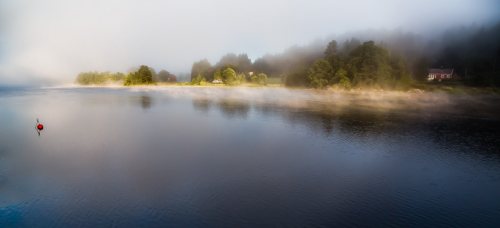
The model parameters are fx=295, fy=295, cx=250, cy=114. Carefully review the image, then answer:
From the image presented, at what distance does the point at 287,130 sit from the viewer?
58.2 meters

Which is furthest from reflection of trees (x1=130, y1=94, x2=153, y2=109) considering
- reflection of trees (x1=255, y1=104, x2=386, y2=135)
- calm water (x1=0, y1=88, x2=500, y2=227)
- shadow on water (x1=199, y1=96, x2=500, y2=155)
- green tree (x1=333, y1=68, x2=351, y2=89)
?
green tree (x1=333, y1=68, x2=351, y2=89)

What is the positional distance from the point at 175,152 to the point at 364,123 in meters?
42.4

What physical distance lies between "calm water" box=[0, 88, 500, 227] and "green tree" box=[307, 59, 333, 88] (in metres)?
112

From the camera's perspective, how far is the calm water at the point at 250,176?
23250 millimetres

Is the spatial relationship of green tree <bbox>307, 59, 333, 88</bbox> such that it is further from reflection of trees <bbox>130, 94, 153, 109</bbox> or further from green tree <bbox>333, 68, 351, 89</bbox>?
reflection of trees <bbox>130, 94, 153, 109</bbox>

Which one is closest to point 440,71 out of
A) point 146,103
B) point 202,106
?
point 202,106

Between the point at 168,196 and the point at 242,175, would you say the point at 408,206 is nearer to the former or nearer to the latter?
the point at 242,175

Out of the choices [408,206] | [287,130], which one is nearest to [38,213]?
[408,206]

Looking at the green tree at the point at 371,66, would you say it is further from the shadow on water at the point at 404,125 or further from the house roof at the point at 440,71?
the shadow on water at the point at 404,125

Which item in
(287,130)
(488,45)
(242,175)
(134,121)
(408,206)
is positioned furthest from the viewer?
(488,45)

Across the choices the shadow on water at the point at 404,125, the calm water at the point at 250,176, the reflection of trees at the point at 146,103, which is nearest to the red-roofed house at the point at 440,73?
the shadow on water at the point at 404,125

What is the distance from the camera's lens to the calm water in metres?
23.2

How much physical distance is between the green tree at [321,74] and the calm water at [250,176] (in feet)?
367

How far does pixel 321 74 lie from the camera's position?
17150cm
